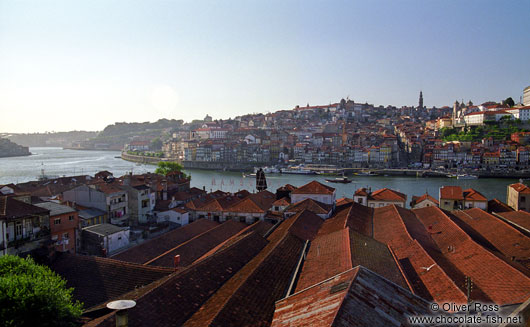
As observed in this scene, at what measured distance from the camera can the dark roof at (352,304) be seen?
427 centimetres

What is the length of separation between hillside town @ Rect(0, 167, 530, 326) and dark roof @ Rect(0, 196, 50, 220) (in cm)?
3

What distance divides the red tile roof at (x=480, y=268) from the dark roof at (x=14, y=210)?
32.7 ft

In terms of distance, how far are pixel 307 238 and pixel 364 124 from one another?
8367 centimetres

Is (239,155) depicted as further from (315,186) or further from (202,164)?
(315,186)

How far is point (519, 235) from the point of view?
1177 centimetres

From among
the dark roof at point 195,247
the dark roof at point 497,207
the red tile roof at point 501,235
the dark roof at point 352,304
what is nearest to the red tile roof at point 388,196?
the dark roof at point 497,207

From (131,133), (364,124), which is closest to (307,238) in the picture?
(364,124)

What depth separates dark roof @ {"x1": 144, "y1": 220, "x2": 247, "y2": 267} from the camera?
32.3 feet

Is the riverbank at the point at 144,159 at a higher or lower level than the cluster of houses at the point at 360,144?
lower

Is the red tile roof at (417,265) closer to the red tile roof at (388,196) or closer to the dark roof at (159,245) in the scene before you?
the dark roof at (159,245)

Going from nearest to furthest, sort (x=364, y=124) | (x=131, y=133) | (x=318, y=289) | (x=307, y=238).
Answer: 1. (x=318, y=289)
2. (x=307, y=238)
3. (x=364, y=124)
4. (x=131, y=133)

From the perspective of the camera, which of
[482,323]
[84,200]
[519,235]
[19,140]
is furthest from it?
[19,140]

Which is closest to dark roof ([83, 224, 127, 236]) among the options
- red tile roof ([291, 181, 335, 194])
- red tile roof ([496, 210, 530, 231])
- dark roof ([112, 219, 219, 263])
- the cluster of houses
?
dark roof ([112, 219, 219, 263])

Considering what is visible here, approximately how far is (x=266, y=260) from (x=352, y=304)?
3.25 metres
